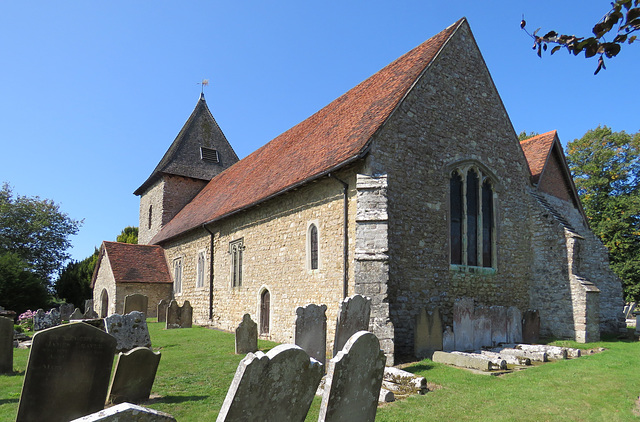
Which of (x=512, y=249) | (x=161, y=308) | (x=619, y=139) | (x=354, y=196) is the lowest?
(x=161, y=308)

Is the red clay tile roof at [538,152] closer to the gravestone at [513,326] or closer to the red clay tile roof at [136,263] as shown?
the gravestone at [513,326]

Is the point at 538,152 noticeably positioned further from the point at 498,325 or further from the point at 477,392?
the point at 477,392

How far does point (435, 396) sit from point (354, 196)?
18.5 feet

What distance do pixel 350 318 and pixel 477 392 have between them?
8.31ft

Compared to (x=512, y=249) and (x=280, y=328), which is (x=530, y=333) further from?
(x=280, y=328)

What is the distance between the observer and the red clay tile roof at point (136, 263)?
22.9 m

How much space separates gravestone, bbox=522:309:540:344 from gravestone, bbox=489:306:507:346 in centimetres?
102

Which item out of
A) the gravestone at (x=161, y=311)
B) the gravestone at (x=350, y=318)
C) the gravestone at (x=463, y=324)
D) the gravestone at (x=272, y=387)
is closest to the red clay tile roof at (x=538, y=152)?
the gravestone at (x=463, y=324)

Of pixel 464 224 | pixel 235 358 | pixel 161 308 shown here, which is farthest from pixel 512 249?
pixel 161 308

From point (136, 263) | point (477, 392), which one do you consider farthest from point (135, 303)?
point (477, 392)

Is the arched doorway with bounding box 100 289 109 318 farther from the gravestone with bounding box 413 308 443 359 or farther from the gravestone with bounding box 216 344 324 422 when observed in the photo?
the gravestone with bounding box 216 344 324 422

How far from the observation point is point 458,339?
10.9m

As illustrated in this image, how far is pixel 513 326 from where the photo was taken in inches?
489

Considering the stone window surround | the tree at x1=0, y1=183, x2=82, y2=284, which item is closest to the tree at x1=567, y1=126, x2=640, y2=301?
the stone window surround
